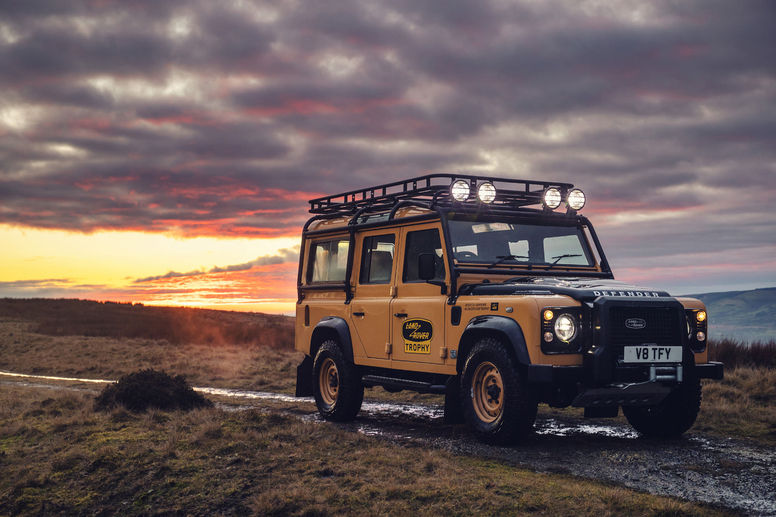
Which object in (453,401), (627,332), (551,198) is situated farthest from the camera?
(551,198)

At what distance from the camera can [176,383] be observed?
12.4 meters

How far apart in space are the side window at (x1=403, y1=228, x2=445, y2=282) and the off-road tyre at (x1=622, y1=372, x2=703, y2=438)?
288 centimetres

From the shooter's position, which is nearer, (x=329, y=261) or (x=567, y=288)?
(x=567, y=288)

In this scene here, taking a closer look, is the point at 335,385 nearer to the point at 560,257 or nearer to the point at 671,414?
the point at 560,257


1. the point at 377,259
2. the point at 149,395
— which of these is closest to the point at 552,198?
the point at 377,259

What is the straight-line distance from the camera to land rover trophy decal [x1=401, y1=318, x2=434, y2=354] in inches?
371

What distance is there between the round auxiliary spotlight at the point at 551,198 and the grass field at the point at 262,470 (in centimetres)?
357

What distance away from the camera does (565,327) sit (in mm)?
7969

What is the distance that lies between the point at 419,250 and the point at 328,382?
3034 millimetres

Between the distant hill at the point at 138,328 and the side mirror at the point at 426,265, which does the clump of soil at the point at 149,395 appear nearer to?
the side mirror at the point at 426,265

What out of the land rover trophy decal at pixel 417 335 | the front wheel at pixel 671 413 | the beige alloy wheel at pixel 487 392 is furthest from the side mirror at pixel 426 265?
the front wheel at pixel 671 413

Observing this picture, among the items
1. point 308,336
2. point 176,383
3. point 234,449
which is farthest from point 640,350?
point 176,383

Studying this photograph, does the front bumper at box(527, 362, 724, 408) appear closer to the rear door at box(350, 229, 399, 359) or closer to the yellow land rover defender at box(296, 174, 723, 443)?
the yellow land rover defender at box(296, 174, 723, 443)

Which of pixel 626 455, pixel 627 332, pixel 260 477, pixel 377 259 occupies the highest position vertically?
pixel 377 259
